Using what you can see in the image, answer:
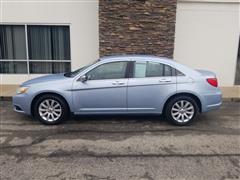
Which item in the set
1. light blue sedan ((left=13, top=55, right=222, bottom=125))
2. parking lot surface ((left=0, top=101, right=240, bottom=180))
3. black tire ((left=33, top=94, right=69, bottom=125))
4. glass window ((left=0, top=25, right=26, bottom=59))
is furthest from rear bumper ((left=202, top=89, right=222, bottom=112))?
glass window ((left=0, top=25, right=26, bottom=59))

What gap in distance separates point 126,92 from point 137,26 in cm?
381

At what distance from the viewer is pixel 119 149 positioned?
447 cm

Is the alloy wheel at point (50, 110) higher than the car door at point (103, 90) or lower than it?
lower

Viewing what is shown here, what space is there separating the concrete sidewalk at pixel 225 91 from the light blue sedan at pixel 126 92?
9.41 feet

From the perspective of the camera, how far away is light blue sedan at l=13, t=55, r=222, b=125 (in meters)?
5.57

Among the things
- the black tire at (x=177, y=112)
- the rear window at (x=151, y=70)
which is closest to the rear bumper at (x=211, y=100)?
the black tire at (x=177, y=112)

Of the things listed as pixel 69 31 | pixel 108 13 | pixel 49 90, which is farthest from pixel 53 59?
pixel 49 90

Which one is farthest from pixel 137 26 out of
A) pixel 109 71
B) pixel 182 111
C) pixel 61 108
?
pixel 61 108

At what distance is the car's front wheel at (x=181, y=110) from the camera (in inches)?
221

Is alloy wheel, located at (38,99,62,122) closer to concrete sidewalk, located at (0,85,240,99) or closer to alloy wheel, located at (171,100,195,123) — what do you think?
alloy wheel, located at (171,100,195,123)

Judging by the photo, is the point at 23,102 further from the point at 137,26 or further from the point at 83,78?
the point at 137,26

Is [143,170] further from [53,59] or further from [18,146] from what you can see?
[53,59]

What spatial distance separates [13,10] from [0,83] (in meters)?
2.93

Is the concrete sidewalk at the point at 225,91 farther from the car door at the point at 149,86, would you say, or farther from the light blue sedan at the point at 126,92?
the car door at the point at 149,86
